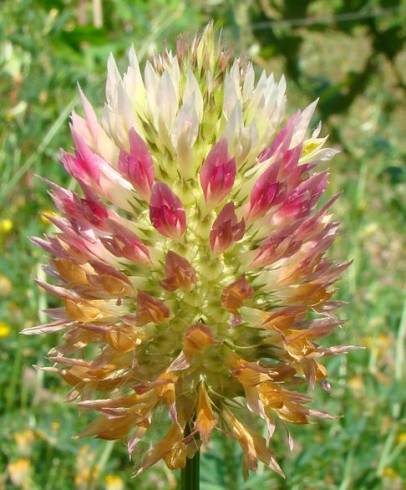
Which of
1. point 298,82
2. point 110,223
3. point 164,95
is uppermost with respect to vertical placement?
point 298,82

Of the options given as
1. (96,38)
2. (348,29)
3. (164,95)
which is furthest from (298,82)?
(164,95)

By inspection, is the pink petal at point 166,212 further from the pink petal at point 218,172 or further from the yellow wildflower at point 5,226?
the yellow wildflower at point 5,226

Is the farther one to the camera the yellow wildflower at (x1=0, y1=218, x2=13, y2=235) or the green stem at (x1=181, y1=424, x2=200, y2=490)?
the yellow wildflower at (x1=0, y1=218, x2=13, y2=235)

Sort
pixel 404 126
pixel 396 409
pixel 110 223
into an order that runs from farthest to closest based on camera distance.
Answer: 1. pixel 404 126
2. pixel 396 409
3. pixel 110 223

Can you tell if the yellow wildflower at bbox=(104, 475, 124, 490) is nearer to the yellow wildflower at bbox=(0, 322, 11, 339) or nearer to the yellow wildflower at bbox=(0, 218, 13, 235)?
the yellow wildflower at bbox=(0, 322, 11, 339)

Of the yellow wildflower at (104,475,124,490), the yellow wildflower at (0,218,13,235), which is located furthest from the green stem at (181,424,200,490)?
the yellow wildflower at (0,218,13,235)

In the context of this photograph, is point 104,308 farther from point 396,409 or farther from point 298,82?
point 298,82

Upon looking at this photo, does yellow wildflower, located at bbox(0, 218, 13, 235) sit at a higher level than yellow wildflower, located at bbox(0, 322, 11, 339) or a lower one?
higher
